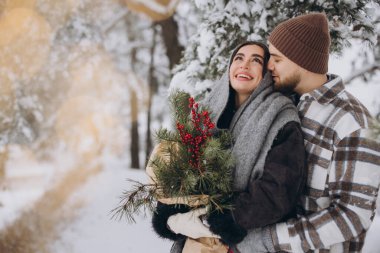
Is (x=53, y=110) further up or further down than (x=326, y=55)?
further down

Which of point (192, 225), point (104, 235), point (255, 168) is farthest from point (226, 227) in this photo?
point (104, 235)

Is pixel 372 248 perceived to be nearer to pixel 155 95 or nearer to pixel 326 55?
pixel 326 55

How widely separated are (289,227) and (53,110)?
29.8ft

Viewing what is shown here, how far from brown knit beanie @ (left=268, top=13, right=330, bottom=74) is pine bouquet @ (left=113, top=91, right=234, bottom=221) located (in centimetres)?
70

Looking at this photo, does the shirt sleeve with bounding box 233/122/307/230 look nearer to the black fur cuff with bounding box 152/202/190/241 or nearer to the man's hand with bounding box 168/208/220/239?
the man's hand with bounding box 168/208/220/239

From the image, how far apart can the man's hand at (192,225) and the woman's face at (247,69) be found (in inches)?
35.4

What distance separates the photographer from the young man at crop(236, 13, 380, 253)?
209 centimetres

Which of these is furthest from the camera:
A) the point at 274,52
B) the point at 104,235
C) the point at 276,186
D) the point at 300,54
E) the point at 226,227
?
the point at 104,235

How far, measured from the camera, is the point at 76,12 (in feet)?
28.4

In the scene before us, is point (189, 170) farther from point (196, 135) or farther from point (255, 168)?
point (255, 168)

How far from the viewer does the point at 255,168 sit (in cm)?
221

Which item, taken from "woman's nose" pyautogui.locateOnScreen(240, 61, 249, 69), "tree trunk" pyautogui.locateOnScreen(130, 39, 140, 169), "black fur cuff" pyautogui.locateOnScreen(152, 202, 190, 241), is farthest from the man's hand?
"tree trunk" pyautogui.locateOnScreen(130, 39, 140, 169)

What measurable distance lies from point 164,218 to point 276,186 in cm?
84

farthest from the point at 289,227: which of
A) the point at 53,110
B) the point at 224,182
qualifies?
the point at 53,110
